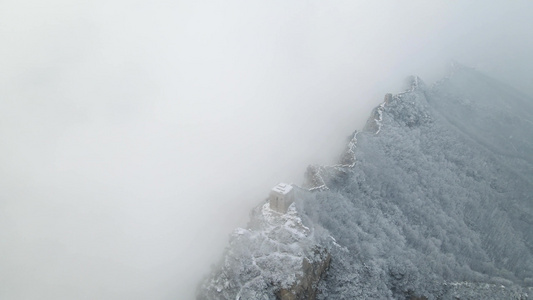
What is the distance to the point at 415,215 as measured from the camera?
75.6m

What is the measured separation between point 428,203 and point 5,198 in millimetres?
80023

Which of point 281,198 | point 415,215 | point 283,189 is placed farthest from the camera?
point 415,215

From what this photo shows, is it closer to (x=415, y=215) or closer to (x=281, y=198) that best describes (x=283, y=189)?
(x=281, y=198)

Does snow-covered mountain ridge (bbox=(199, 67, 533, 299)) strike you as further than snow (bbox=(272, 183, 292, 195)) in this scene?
No

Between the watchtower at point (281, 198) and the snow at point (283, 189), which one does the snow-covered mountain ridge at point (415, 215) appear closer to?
the watchtower at point (281, 198)

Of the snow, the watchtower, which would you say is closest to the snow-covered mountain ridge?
the watchtower

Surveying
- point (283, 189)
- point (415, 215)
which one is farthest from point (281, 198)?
point (415, 215)

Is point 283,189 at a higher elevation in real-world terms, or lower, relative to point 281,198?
higher

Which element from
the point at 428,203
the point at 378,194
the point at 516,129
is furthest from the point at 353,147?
the point at 516,129

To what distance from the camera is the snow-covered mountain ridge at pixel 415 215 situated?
4988cm

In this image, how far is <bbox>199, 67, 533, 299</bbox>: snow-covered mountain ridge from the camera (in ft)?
164

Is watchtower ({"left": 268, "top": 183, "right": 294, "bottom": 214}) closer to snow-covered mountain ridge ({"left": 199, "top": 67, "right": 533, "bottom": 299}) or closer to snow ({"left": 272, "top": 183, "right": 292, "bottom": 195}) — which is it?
snow ({"left": 272, "top": 183, "right": 292, "bottom": 195})

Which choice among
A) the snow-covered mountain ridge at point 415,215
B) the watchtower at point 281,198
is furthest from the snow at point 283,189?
the snow-covered mountain ridge at point 415,215

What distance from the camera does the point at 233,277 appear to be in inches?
1838
